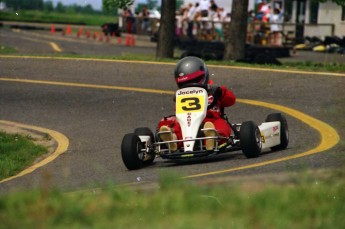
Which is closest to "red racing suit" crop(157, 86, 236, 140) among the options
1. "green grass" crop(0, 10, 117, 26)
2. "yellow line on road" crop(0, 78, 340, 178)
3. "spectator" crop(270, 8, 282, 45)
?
"yellow line on road" crop(0, 78, 340, 178)

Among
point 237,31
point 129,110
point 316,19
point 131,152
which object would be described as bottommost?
point 129,110

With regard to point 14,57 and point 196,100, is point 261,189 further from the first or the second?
point 14,57

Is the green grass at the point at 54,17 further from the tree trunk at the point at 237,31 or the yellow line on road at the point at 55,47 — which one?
the tree trunk at the point at 237,31

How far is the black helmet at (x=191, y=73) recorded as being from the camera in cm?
1176

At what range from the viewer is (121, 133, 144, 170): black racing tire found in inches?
440

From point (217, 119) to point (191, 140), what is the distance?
0.59 meters

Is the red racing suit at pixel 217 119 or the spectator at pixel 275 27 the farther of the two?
the spectator at pixel 275 27

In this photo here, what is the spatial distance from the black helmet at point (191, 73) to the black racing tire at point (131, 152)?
94 cm

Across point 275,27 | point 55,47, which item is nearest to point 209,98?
point 55,47

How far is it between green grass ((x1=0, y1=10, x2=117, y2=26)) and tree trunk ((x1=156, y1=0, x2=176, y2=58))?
34.1 m

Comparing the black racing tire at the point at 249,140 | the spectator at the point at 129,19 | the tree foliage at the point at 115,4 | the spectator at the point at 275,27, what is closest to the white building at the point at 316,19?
the spectator at the point at 275,27

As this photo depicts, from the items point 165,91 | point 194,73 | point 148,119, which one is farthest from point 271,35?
point 194,73

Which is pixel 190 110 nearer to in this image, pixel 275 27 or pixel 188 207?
pixel 188 207

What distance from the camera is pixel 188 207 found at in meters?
6.48
